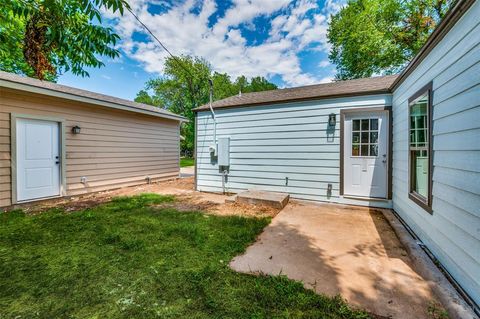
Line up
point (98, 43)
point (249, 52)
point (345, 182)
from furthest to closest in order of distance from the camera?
point (249, 52) < point (345, 182) < point (98, 43)

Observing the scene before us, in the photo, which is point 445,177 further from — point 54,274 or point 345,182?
point 54,274

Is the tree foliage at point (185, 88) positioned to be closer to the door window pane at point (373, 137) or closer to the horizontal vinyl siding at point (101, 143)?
the horizontal vinyl siding at point (101, 143)

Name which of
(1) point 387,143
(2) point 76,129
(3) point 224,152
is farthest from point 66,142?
(1) point 387,143

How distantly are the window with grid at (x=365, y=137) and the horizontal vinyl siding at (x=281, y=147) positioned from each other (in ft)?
1.11

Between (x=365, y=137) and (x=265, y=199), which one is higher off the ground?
(x=365, y=137)

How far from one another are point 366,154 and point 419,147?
1.58 meters

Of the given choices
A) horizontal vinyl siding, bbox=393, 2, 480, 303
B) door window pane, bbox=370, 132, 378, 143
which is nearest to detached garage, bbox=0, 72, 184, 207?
door window pane, bbox=370, 132, 378, 143

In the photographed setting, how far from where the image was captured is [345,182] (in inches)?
183

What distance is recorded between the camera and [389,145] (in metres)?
4.24

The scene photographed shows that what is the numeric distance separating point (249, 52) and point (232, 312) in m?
12.2

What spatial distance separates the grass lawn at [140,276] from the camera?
159 cm

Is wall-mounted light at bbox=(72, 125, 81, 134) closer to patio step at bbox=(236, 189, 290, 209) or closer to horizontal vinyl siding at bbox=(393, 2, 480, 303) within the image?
patio step at bbox=(236, 189, 290, 209)

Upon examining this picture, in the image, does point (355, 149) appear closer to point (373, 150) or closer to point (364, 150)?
point (364, 150)

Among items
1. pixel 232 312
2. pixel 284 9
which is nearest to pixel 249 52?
pixel 284 9
